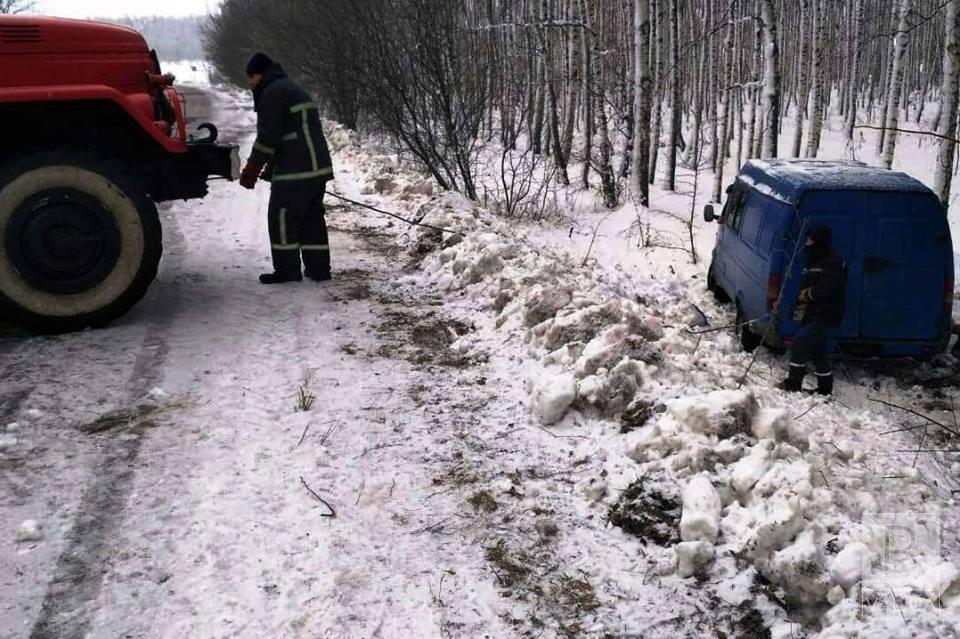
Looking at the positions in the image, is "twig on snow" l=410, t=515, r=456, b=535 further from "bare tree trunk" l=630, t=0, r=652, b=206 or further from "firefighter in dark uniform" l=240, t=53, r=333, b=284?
"bare tree trunk" l=630, t=0, r=652, b=206

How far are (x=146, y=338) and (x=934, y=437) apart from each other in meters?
5.57

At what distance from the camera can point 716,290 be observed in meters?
9.11

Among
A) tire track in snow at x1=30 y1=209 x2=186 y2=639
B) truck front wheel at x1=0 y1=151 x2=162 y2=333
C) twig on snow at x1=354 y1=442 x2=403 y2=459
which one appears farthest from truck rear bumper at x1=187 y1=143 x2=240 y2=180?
twig on snow at x1=354 y1=442 x2=403 y2=459

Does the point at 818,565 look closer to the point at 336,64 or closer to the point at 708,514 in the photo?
the point at 708,514

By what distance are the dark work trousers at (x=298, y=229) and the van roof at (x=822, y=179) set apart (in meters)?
4.15

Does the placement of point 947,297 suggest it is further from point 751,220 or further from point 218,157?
point 218,157

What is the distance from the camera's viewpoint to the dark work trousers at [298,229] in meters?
6.41

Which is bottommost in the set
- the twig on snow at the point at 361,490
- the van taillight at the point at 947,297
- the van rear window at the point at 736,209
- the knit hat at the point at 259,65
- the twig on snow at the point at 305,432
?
the van taillight at the point at 947,297

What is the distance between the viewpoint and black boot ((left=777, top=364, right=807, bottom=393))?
20.2 feet

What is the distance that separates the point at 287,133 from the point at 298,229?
813 millimetres

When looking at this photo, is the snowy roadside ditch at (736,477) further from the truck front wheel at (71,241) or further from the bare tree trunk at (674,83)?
the bare tree trunk at (674,83)

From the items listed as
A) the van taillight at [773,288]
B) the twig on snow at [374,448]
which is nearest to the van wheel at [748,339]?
the van taillight at [773,288]

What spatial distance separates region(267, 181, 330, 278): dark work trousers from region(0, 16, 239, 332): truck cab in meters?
1.04

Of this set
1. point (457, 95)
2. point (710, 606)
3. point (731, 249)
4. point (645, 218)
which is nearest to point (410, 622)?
point (710, 606)
